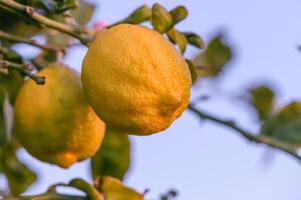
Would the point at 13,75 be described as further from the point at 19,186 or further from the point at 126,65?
the point at 126,65

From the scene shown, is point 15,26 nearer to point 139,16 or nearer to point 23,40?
point 23,40

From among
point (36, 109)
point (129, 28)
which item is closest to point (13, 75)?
point (36, 109)

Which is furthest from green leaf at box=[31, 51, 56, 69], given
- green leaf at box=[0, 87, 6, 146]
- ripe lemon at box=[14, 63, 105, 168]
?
ripe lemon at box=[14, 63, 105, 168]

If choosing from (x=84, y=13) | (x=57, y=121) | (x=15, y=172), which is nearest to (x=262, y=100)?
(x=84, y=13)

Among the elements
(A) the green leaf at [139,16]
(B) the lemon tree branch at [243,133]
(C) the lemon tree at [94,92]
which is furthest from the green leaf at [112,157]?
(A) the green leaf at [139,16]

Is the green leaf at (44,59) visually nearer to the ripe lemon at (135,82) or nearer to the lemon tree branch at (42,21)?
the lemon tree branch at (42,21)
